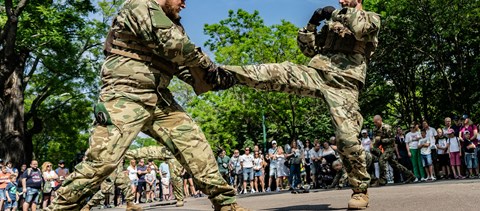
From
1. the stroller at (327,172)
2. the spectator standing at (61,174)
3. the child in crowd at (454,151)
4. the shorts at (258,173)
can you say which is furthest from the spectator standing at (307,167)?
the spectator standing at (61,174)

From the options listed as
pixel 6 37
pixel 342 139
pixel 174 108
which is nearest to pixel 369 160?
pixel 342 139

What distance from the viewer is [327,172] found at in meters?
15.6

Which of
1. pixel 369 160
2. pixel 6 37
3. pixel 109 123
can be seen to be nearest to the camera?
pixel 109 123

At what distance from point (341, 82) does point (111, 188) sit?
23.9 feet

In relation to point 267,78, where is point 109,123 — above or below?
below

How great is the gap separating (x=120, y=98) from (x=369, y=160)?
32.3ft

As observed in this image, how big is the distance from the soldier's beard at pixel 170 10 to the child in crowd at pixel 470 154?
1120 centimetres

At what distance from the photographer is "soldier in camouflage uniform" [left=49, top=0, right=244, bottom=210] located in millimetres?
4043

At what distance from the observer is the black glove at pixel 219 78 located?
4.78 m

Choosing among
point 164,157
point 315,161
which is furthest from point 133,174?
point 164,157

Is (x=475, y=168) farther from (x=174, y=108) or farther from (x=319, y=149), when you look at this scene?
(x=174, y=108)

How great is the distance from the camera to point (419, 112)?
30766 millimetres

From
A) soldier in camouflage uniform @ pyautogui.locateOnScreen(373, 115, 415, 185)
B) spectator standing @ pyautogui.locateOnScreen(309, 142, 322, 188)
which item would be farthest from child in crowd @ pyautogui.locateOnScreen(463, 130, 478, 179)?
spectator standing @ pyautogui.locateOnScreen(309, 142, 322, 188)

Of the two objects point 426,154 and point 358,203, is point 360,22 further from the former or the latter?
point 426,154
